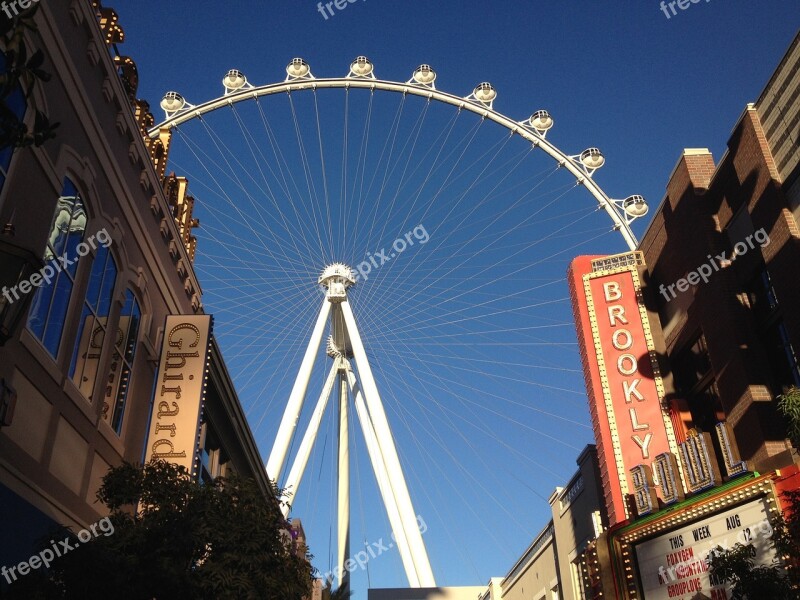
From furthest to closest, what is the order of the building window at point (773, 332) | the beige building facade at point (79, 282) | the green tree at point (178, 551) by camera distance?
the building window at point (773, 332)
the beige building facade at point (79, 282)
the green tree at point (178, 551)

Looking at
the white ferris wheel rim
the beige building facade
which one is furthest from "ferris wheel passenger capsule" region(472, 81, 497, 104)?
the beige building facade

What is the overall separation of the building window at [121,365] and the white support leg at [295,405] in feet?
40.5

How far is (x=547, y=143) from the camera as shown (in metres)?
36.9

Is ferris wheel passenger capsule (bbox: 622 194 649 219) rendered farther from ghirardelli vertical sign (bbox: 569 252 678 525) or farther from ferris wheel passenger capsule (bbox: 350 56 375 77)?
ferris wheel passenger capsule (bbox: 350 56 375 77)

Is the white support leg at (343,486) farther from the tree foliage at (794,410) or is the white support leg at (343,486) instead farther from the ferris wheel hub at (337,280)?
the tree foliage at (794,410)

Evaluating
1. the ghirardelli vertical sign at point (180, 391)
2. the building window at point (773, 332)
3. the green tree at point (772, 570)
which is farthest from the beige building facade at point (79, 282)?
the building window at point (773, 332)

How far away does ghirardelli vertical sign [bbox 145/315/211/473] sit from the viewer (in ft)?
54.1

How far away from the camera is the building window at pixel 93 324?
47.9 feet

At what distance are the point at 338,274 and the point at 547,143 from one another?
441 inches

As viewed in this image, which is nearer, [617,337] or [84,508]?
[84,508]

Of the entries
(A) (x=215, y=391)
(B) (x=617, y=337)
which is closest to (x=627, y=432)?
(B) (x=617, y=337)

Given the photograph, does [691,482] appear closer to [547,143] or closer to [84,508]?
[84,508]

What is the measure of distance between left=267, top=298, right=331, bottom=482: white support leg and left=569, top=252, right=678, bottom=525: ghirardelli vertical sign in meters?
11.3

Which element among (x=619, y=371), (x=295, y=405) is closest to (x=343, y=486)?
(x=295, y=405)
